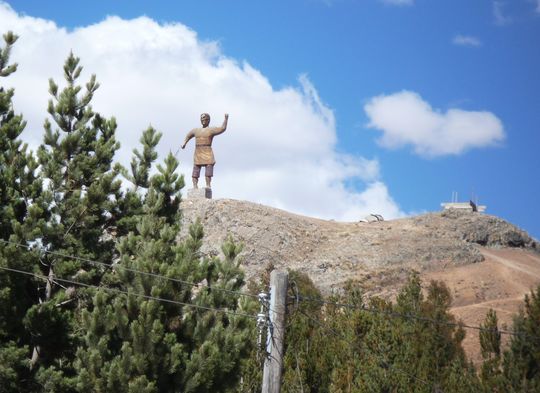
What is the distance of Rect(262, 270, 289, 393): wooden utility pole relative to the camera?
1154cm

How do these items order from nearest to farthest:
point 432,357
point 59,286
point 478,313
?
1. point 59,286
2. point 432,357
3. point 478,313

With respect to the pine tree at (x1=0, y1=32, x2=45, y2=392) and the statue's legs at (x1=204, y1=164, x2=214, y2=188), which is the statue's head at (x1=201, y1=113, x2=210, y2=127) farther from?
the pine tree at (x1=0, y1=32, x2=45, y2=392)

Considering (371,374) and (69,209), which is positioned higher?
(69,209)

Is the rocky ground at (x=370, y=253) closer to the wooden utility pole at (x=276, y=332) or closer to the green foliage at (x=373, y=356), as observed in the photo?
the green foliage at (x=373, y=356)

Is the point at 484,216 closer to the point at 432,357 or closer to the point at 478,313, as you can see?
the point at 478,313

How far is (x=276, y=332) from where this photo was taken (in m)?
11.6

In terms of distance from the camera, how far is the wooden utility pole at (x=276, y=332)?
11539 mm

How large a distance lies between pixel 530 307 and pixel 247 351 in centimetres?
1159

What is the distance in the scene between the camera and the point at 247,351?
14367mm

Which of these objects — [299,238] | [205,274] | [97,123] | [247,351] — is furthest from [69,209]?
[299,238]

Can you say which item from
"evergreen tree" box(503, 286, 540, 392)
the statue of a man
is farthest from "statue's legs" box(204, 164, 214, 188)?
"evergreen tree" box(503, 286, 540, 392)

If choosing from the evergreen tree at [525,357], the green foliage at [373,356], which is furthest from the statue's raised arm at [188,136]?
the evergreen tree at [525,357]

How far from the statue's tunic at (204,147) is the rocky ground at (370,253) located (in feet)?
13.4

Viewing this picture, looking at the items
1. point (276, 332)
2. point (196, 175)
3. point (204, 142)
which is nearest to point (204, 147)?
point (204, 142)
